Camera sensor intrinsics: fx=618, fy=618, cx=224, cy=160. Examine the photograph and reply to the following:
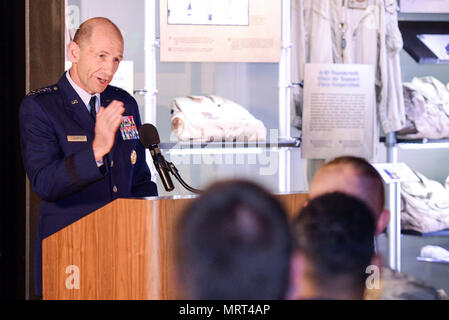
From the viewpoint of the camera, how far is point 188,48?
338cm

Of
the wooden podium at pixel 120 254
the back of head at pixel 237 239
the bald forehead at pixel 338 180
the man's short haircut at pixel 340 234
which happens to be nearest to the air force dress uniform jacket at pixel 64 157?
the wooden podium at pixel 120 254

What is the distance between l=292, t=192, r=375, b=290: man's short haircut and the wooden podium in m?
0.43

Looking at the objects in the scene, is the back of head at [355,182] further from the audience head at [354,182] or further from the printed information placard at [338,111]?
the printed information placard at [338,111]

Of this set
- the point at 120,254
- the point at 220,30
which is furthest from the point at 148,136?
the point at 220,30

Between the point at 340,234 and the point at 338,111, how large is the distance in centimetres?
282

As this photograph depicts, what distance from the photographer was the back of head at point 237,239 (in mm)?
510

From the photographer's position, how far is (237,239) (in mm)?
512

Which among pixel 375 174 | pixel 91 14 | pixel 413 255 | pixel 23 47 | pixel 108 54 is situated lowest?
pixel 413 255

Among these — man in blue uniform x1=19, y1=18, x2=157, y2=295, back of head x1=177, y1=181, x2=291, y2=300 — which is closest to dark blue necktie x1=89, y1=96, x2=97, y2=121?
man in blue uniform x1=19, y1=18, x2=157, y2=295

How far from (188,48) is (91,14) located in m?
0.68

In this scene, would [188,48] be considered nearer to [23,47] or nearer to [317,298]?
[23,47]

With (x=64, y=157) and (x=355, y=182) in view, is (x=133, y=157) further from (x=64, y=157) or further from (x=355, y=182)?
(x=355, y=182)

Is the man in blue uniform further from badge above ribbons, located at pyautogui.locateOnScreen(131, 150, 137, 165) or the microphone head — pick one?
the microphone head
